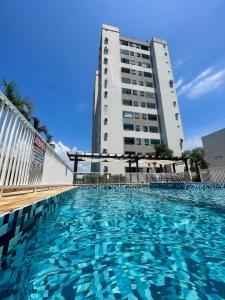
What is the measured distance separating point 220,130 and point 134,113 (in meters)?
16.2

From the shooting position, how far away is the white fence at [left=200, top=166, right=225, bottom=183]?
17891 mm

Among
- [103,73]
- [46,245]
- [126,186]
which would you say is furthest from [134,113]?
[46,245]

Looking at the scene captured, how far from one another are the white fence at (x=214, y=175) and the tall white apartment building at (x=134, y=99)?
43.3 ft

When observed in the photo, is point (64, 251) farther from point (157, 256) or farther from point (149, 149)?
point (149, 149)

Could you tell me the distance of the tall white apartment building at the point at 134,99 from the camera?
3119 cm

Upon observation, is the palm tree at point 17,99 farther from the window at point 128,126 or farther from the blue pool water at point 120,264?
the window at point 128,126

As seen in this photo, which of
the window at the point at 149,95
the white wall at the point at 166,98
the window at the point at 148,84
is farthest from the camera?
the window at the point at 148,84

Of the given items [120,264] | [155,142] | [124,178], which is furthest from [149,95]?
[120,264]

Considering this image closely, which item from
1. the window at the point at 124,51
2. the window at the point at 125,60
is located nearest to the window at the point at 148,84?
the window at the point at 125,60

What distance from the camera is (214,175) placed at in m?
18.6

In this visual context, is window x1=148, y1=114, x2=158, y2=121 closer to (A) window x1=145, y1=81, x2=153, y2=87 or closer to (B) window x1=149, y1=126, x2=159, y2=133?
(B) window x1=149, y1=126, x2=159, y2=133

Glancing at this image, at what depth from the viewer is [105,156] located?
20156 mm

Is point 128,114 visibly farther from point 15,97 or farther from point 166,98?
point 15,97

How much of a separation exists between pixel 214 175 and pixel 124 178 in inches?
426
